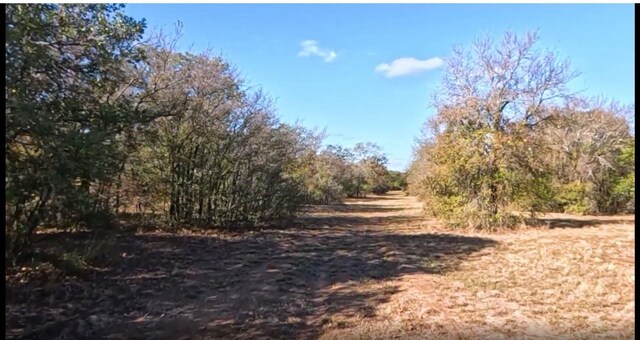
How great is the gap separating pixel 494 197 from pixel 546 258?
406 centimetres

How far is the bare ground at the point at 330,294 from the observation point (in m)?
3.44

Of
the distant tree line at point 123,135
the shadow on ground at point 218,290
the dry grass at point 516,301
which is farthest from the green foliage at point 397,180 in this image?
the dry grass at point 516,301

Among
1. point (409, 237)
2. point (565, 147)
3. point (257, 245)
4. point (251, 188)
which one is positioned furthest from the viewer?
point (565, 147)

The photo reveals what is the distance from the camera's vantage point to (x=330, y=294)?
4.55 m

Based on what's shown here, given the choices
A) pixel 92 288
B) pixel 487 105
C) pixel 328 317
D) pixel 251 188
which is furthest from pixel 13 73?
pixel 487 105

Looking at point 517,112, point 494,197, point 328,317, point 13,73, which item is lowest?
point 328,317

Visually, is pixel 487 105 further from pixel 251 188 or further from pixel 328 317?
pixel 328 317

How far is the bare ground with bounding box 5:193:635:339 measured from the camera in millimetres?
3439

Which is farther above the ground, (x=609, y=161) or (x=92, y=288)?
(x=609, y=161)

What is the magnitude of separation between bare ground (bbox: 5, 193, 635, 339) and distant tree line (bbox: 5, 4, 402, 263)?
0.79 metres

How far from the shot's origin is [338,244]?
8148 millimetres

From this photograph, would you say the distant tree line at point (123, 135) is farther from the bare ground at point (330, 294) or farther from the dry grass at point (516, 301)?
the dry grass at point (516, 301)

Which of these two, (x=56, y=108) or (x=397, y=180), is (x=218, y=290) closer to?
(x=56, y=108)

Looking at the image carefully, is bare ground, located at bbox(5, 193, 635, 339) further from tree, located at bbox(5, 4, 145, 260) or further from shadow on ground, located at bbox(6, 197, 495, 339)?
tree, located at bbox(5, 4, 145, 260)
